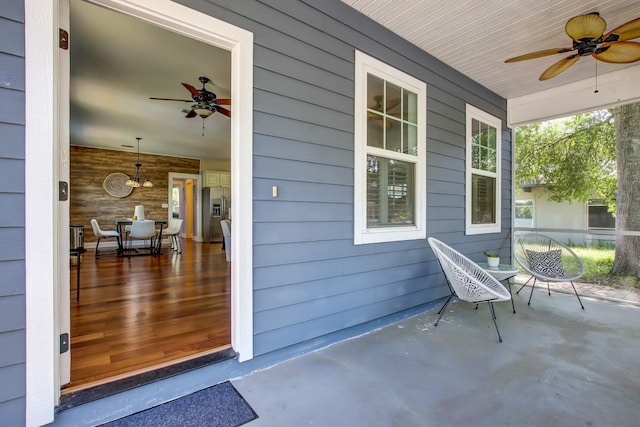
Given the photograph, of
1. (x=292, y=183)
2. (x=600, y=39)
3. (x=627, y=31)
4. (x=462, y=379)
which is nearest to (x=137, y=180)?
(x=292, y=183)

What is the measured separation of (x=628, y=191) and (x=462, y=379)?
4654 mm

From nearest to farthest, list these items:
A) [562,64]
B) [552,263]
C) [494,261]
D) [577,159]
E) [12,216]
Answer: [12,216], [562,64], [494,261], [552,263], [577,159]

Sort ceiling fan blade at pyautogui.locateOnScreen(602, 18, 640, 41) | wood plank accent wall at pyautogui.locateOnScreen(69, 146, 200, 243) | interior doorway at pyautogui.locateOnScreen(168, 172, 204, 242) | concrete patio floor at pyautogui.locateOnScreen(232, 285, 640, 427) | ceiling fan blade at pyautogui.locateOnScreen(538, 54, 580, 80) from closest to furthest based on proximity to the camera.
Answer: concrete patio floor at pyautogui.locateOnScreen(232, 285, 640, 427) → ceiling fan blade at pyautogui.locateOnScreen(602, 18, 640, 41) → ceiling fan blade at pyautogui.locateOnScreen(538, 54, 580, 80) → wood plank accent wall at pyautogui.locateOnScreen(69, 146, 200, 243) → interior doorway at pyautogui.locateOnScreen(168, 172, 204, 242)

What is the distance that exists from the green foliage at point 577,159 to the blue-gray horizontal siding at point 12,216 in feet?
23.7

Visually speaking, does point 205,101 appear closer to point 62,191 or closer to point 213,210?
point 62,191

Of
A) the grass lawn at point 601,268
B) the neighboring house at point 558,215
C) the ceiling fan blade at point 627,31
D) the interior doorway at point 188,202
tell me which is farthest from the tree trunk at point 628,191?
the interior doorway at point 188,202

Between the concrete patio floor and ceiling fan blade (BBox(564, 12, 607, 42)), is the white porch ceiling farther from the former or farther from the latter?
the concrete patio floor

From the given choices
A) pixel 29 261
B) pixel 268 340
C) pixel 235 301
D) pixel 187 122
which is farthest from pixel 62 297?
pixel 187 122

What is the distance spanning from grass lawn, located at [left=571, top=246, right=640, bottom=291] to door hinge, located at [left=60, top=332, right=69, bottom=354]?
5560 mm

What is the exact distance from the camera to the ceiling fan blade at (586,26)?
2160mm

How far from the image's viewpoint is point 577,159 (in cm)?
564

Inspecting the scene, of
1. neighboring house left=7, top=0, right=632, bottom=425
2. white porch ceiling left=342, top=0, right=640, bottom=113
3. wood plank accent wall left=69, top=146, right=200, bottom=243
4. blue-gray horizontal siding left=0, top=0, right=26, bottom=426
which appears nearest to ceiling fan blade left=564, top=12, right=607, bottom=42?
white porch ceiling left=342, top=0, right=640, bottom=113

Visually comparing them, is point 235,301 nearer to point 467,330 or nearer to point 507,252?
point 467,330

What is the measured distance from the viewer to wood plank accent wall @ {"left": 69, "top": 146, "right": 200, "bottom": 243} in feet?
24.2
